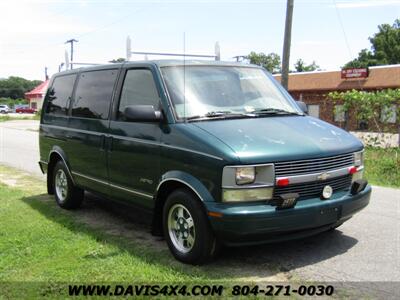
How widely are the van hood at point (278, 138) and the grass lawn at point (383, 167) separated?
5.28 meters

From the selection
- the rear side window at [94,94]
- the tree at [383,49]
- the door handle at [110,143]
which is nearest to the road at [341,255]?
the door handle at [110,143]

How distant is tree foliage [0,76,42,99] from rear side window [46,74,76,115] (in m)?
144

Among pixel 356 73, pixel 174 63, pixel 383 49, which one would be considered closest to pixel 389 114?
pixel 174 63

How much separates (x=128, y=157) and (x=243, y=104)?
54.8 inches

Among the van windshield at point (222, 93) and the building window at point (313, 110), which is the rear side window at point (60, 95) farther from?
the building window at point (313, 110)

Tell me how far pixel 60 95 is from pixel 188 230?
376 cm

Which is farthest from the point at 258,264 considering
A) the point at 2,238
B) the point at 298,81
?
the point at 298,81

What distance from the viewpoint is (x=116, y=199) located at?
238 inches

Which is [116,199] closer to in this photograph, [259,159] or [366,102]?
[259,159]

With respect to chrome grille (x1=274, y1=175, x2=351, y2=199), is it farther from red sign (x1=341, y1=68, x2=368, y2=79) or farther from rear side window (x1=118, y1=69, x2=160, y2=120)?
red sign (x1=341, y1=68, x2=368, y2=79)

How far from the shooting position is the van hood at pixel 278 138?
14.6 ft

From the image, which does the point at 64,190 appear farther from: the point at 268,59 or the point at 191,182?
the point at 268,59

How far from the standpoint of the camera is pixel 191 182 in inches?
184

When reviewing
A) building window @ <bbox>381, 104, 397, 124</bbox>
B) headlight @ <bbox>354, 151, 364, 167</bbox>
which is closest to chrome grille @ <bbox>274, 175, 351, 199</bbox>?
headlight @ <bbox>354, 151, 364, 167</bbox>
